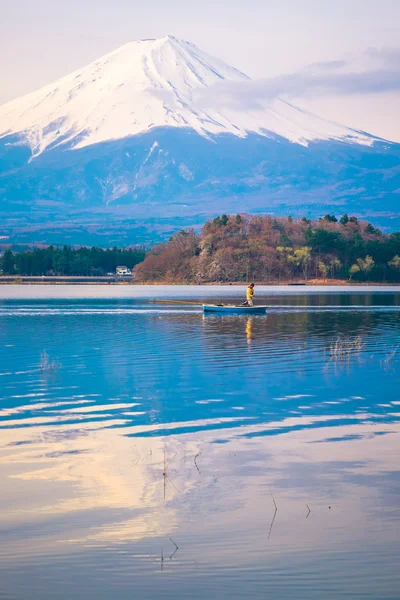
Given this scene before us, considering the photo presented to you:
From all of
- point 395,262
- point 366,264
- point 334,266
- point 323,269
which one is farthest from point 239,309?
point 395,262

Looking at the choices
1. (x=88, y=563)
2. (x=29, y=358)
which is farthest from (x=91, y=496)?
(x=29, y=358)

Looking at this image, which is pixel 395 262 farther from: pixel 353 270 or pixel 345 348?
pixel 345 348

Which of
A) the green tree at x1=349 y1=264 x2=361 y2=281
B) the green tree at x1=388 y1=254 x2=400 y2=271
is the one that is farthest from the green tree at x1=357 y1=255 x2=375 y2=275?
the green tree at x1=388 y1=254 x2=400 y2=271

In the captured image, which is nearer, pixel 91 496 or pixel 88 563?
pixel 88 563

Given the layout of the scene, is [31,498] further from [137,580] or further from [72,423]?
[72,423]

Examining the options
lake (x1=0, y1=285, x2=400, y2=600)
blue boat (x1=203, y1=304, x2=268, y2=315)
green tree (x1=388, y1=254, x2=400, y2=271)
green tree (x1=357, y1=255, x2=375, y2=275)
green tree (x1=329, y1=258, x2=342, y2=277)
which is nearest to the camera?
lake (x1=0, y1=285, x2=400, y2=600)

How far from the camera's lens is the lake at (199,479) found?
10.9 m

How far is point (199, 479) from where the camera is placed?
50.6 feet

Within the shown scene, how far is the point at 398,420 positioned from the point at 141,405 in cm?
637

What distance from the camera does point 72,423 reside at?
20.5 meters

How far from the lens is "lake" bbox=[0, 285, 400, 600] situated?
35.7 feet

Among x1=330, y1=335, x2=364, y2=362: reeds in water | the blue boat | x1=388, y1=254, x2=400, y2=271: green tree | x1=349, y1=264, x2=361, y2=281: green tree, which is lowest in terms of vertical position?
x1=330, y1=335, x2=364, y2=362: reeds in water

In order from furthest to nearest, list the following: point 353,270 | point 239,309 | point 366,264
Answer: point 366,264 < point 353,270 < point 239,309

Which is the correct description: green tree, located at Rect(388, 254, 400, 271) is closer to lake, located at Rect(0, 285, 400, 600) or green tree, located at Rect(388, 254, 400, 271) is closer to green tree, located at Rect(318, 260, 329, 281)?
green tree, located at Rect(318, 260, 329, 281)
